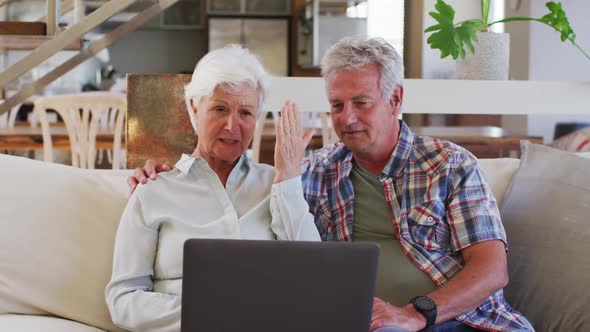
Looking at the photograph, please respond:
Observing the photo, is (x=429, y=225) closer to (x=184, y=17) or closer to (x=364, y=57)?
(x=364, y=57)

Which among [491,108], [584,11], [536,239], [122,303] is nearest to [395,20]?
[584,11]

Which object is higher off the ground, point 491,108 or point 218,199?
point 491,108

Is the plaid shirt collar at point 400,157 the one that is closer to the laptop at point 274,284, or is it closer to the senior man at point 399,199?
the senior man at point 399,199

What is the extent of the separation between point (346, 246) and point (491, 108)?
1.78 m

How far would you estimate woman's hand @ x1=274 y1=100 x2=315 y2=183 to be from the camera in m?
1.84

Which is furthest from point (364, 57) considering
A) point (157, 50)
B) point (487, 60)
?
point (157, 50)

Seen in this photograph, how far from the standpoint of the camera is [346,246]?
1368 millimetres

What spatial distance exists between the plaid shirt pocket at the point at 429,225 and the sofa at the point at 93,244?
0.80 ft

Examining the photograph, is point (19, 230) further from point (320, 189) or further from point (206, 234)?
point (320, 189)

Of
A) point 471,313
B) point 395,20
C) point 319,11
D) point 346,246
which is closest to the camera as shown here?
point 346,246

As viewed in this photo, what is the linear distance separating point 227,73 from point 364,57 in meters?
0.35

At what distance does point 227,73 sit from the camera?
6.43ft

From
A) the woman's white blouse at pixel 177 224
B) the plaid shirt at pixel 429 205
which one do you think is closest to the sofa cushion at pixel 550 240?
the plaid shirt at pixel 429 205

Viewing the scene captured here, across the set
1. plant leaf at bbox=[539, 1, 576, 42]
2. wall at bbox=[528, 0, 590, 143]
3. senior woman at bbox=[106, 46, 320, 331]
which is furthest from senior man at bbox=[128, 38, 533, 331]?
wall at bbox=[528, 0, 590, 143]
